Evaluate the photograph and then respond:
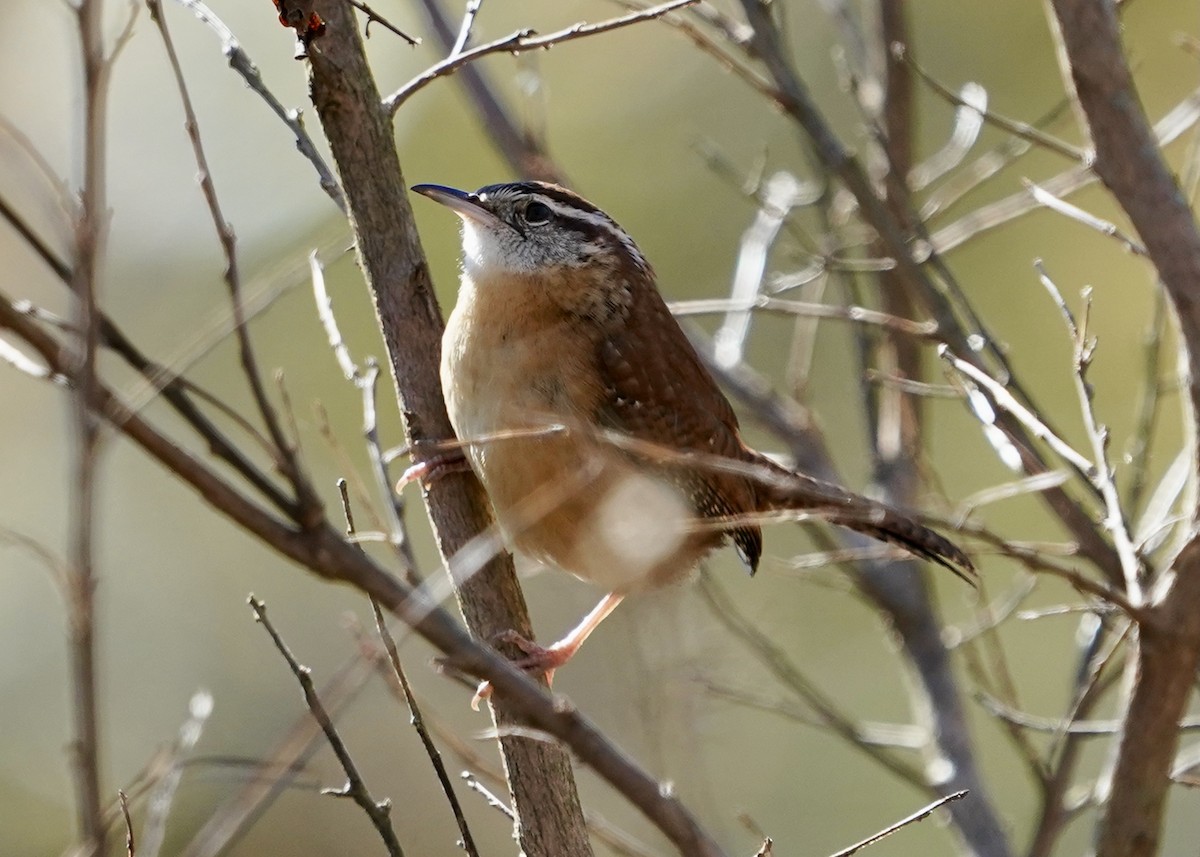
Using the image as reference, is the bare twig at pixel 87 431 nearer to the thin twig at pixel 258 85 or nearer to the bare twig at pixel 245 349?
the bare twig at pixel 245 349

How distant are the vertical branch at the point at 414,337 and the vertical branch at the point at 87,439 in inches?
55.6

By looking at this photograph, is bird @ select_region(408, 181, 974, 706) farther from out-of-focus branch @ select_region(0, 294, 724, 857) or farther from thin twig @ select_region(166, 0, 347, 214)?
out-of-focus branch @ select_region(0, 294, 724, 857)

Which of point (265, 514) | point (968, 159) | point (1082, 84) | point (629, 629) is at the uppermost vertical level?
point (968, 159)

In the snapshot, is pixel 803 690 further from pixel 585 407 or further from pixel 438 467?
pixel 438 467

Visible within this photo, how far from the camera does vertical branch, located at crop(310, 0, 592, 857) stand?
276cm

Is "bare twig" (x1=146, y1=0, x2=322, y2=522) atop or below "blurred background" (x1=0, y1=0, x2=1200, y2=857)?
below

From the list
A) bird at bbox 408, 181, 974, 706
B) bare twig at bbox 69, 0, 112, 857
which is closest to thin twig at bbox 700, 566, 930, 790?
bird at bbox 408, 181, 974, 706

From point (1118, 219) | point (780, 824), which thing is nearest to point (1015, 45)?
point (1118, 219)

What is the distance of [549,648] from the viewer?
3424 mm

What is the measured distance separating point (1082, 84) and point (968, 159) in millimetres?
6170

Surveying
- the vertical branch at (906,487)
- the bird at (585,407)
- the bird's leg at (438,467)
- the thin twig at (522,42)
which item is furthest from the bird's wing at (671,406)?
the thin twig at (522,42)

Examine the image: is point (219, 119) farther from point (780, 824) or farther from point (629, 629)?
point (629, 629)

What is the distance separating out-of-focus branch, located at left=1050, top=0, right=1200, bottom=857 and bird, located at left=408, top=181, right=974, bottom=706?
0.72 m

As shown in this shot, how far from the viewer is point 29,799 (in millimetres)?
7531
